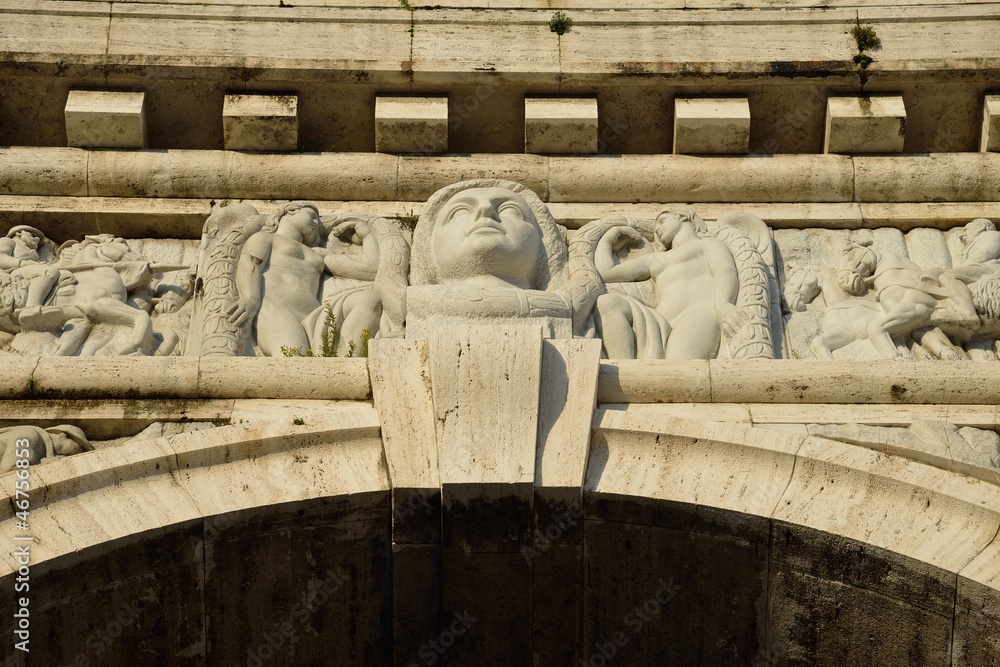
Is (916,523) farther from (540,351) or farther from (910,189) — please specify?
(910,189)

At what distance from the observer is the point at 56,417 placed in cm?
777

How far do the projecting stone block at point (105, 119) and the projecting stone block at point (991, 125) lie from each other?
5115 millimetres

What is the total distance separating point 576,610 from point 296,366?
1859 millimetres

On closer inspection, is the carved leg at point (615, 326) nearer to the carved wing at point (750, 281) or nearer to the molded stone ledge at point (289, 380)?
the carved wing at point (750, 281)

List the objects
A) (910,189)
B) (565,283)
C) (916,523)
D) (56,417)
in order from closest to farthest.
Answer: (916,523) < (56,417) < (565,283) < (910,189)

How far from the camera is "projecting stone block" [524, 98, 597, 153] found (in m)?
9.66

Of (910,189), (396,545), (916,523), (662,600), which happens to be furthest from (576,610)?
(910,189)

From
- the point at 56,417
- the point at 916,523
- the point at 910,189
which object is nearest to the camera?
the point at 916,523

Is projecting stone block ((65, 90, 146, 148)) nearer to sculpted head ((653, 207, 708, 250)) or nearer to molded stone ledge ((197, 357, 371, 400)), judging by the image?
molded stone ledge ((197, 357, 371, 400))

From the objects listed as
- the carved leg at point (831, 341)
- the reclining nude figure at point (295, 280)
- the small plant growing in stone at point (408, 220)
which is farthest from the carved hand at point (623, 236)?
the reclining nude figure at point (295, 280)

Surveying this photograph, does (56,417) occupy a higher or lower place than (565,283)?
lower

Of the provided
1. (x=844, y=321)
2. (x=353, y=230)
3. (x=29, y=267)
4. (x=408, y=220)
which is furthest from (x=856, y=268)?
(x=29, y=267)

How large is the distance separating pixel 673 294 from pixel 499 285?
1.06 m

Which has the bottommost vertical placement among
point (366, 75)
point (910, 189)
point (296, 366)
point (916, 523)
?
point (916, 523)
